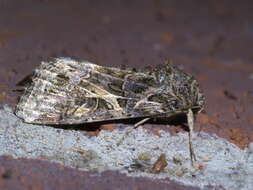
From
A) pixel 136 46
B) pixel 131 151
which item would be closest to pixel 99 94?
pixel 131 151

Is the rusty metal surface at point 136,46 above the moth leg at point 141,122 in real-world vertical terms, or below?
above

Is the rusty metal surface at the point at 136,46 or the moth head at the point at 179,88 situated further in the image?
the moth head at the point at 179,88

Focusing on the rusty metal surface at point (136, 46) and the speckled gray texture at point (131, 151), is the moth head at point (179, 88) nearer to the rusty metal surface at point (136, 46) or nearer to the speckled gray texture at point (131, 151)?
the rusty metal surface at point (136, 46)

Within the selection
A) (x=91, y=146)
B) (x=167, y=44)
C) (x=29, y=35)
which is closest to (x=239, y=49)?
(x=167, y=44)

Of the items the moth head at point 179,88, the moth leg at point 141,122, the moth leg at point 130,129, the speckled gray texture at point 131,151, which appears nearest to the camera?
the speckled gray texture at point 131,151

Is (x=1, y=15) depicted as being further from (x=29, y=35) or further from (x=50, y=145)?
(x=50, y=145)

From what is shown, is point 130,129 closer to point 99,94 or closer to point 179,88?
point 99,94

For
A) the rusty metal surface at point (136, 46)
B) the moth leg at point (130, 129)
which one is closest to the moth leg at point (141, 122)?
the moth leg at point (130, 129)

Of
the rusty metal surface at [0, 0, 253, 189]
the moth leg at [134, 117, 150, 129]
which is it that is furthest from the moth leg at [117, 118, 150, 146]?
the rusty metal surface at [0, 0, 253, 189]

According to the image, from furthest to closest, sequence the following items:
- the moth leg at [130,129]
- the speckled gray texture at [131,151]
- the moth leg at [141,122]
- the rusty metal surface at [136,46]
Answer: the moth leg at [141,122], the moth leg at [130,129], the speckled gray texture at [131,151], the rusty metal surface at [136,46]
